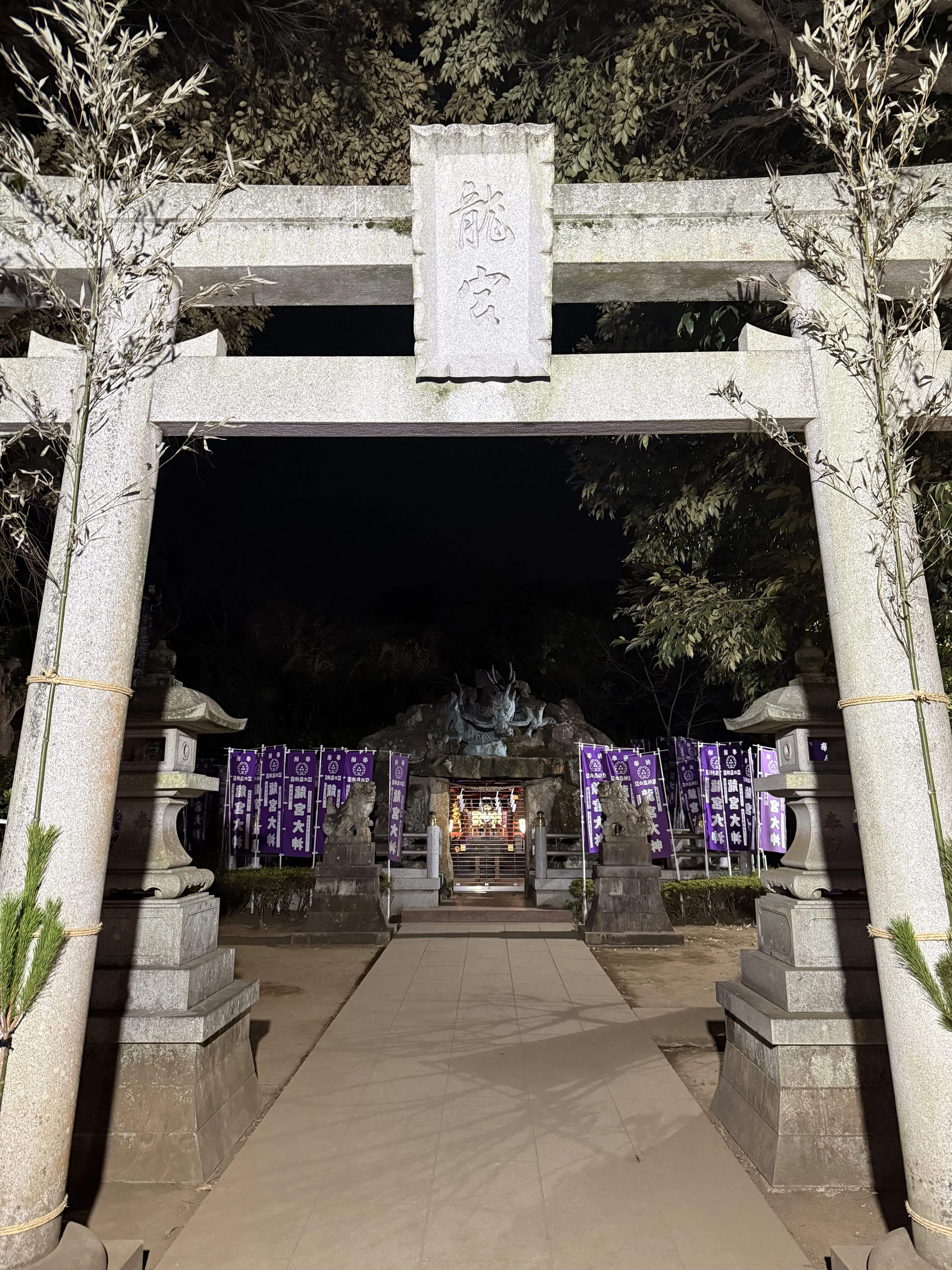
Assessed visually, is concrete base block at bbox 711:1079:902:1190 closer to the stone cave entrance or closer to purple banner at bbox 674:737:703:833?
purple banner at bbox 674:737:703:833

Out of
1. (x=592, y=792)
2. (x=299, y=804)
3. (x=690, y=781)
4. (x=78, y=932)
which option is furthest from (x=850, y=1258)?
(x=299, y=804)

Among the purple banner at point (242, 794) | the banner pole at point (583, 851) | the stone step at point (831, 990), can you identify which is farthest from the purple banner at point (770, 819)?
the stone step at point (831, 990)

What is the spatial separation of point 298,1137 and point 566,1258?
174 centimetres

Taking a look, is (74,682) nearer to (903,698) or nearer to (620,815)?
(903,698)

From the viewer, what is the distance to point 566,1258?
3.16m

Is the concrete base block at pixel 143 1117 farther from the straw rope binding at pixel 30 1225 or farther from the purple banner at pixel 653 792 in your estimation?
the purple banner at pixel 653 792

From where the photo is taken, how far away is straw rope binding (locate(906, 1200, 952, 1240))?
250 cm

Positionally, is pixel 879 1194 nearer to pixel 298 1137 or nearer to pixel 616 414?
pixel 298 1137

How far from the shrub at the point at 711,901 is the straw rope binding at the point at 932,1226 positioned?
1043 cm

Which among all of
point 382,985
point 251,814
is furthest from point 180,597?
point 382,985

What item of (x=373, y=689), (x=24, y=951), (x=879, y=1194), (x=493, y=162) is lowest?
(x=879, y=1194)

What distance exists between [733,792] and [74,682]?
42.3 ft

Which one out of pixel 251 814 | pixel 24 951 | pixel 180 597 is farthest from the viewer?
pixel 180 597

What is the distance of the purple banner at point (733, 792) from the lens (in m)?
14.1
